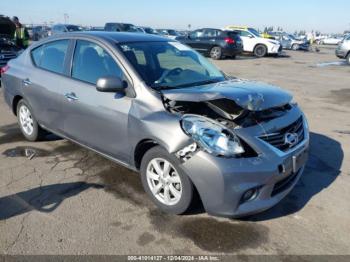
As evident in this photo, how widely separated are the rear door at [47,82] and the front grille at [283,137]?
268cm

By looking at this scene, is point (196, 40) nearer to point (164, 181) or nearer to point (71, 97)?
point (71, 97)

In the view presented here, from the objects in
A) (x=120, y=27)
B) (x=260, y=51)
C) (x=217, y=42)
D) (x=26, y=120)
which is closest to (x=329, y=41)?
(x=260, y=51)

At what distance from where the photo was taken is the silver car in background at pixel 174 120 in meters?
3.16

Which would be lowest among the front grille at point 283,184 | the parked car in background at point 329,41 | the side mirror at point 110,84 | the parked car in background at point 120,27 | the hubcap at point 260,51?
the parked car in background at point 329,41

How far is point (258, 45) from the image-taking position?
25.0 metres

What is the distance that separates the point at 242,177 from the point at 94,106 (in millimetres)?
1917

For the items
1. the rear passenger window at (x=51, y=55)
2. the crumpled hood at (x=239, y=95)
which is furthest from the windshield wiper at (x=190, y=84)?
the rear passenger window at (x=51, y=55)

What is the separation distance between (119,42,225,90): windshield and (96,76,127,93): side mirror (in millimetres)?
273

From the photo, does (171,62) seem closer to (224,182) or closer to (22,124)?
(224,182)

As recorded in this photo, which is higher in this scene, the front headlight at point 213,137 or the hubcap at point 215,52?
the front headlight at point 213,137

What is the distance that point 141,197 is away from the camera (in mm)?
3945

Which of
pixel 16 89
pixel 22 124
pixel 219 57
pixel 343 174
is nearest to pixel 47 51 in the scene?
pixel 16 89

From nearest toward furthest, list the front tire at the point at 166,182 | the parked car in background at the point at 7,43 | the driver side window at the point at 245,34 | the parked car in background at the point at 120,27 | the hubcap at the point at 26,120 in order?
the front tire at the point at 166,182
the hubcap at the point at 26,120
the parked car in background at the point at 7,43
the parked car in background at the point at 120,27
the driver side window at the point at 245,34

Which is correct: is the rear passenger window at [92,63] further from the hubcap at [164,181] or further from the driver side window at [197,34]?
the driver side window at [197,34]
